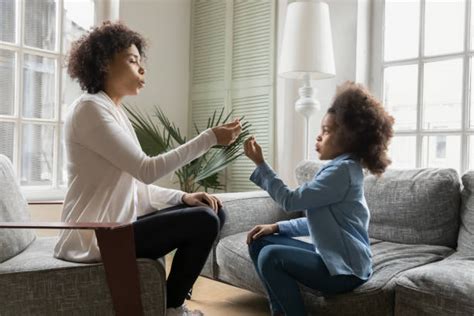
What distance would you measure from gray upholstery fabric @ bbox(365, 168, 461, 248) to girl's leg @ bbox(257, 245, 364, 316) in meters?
0.64

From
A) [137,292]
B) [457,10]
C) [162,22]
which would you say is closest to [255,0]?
[162,22]

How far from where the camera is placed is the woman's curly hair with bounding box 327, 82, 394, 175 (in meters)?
1.72

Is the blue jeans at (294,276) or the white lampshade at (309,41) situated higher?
the white lampshade at (309,41)

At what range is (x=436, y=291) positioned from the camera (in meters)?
1.55

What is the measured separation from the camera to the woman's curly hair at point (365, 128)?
1723 mm

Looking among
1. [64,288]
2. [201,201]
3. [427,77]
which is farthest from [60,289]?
[427,77]

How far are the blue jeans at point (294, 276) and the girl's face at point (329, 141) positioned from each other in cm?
36

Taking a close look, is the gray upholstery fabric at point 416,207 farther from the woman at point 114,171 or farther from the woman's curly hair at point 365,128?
the woman at point 114,171

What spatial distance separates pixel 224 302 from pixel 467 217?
119cm

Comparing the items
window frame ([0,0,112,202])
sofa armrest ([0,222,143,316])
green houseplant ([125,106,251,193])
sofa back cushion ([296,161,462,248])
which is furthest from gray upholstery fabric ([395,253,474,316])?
window frame ([0,0,112,202])

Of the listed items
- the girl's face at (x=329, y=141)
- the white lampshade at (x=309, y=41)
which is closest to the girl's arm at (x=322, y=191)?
the girl's face at (x=329, y=141)

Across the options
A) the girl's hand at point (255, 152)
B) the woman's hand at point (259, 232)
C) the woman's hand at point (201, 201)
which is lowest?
the woman's hand at point (259, 232)

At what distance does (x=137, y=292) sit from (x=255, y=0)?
7.99ft

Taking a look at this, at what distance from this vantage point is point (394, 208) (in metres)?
2.24
